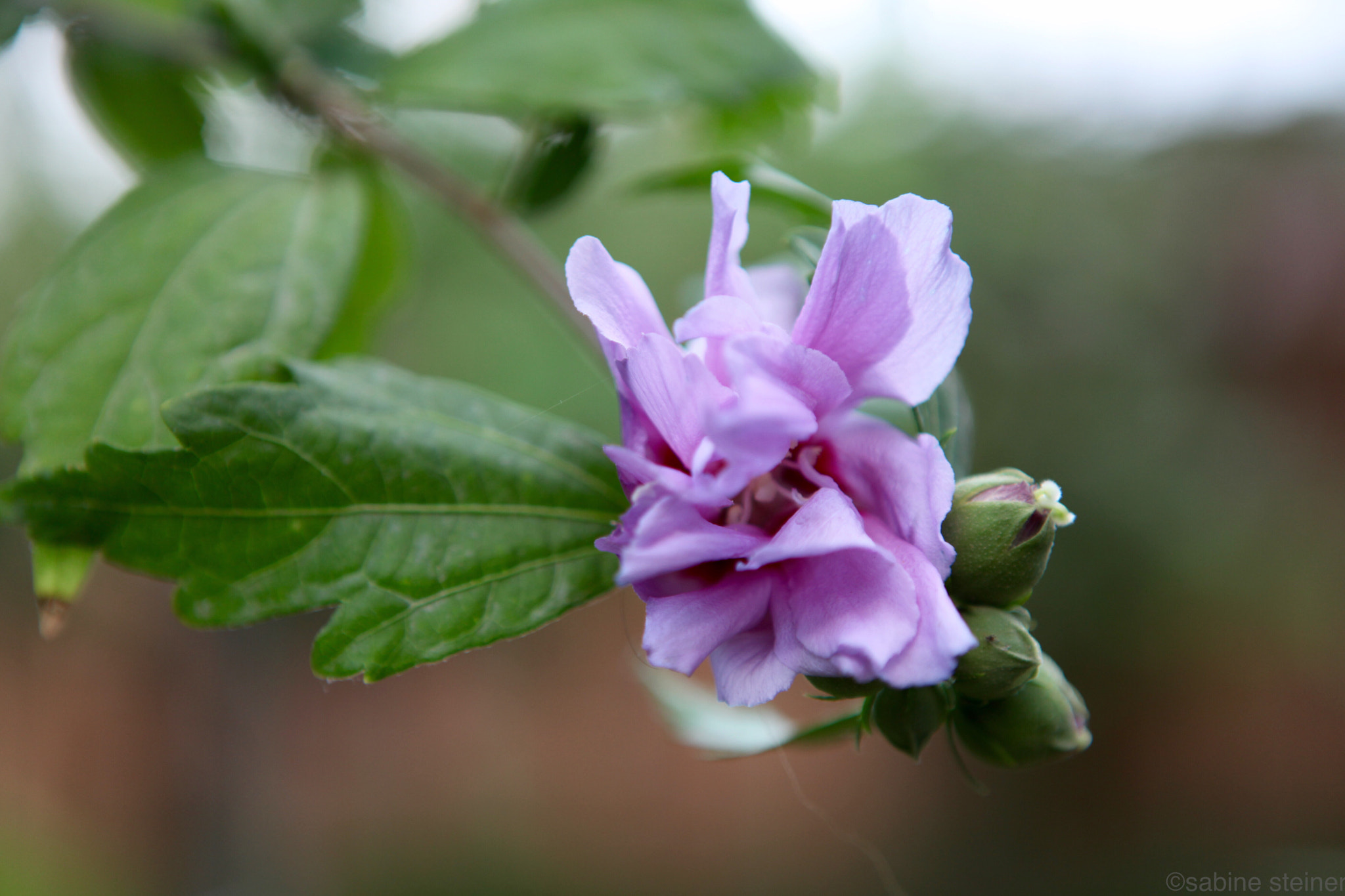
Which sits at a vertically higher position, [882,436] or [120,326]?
[120,326]

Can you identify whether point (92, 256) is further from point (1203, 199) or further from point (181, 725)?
point (181, 725)

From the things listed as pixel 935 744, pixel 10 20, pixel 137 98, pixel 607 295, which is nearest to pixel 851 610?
pixel 607 295

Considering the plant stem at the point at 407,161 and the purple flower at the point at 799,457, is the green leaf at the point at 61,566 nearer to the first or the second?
the purple flower at the point at 799,457

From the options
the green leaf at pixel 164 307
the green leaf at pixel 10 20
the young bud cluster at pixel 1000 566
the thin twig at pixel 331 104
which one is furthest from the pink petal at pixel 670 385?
the green leaf at pixel 10 20

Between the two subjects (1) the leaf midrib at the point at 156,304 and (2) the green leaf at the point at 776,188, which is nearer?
(1) the leaf midrib at the point at 156,304

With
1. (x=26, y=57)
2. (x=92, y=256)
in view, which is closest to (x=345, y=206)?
(x=92, y=256)

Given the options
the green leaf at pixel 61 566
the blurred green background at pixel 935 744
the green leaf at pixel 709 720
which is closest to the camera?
the green leaf at pixel 61 566

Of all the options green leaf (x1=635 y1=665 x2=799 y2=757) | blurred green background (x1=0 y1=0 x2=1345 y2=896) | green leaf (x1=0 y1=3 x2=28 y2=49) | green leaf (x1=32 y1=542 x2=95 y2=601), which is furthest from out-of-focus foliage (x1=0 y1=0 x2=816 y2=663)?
blurred green background (x1=0 y1=0 x2=1345 y2=896)
